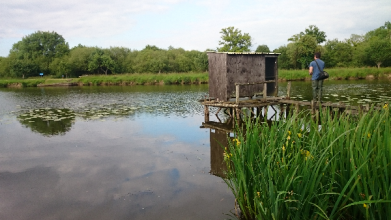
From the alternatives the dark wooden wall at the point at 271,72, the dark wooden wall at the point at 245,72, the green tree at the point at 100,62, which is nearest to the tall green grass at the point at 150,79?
the green tree at the point at 100,62

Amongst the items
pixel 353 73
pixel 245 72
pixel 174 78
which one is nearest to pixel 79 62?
pixel 174 78

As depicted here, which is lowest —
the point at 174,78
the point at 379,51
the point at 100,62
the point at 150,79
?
the point at 150,79

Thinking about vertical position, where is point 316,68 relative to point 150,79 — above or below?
above

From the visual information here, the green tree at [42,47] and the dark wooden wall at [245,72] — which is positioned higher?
the green tree at [42,47]

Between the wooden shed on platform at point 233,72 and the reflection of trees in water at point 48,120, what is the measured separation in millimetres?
7771

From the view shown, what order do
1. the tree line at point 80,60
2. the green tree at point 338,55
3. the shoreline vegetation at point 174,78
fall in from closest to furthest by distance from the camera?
1. the shoreline vegetation at point 174,78
2. the green tree at point 338,55
3. the tree line at point 80,60

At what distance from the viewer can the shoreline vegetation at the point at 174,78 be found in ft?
148

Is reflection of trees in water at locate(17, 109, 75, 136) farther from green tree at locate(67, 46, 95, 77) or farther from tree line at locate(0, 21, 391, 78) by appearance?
green tree at locate(67, 46, 95, 77)

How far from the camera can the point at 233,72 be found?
15.2 m

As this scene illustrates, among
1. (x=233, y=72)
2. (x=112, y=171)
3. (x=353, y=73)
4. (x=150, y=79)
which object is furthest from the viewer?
(x=150, y=79)

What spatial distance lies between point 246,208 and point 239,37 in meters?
58.1

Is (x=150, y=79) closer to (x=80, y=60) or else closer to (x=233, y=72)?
(x=80, y=60)

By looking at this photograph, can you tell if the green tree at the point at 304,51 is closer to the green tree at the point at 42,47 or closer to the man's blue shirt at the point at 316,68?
the man's blue shirt at the point at 316,68

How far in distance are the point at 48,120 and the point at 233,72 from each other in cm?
1096
